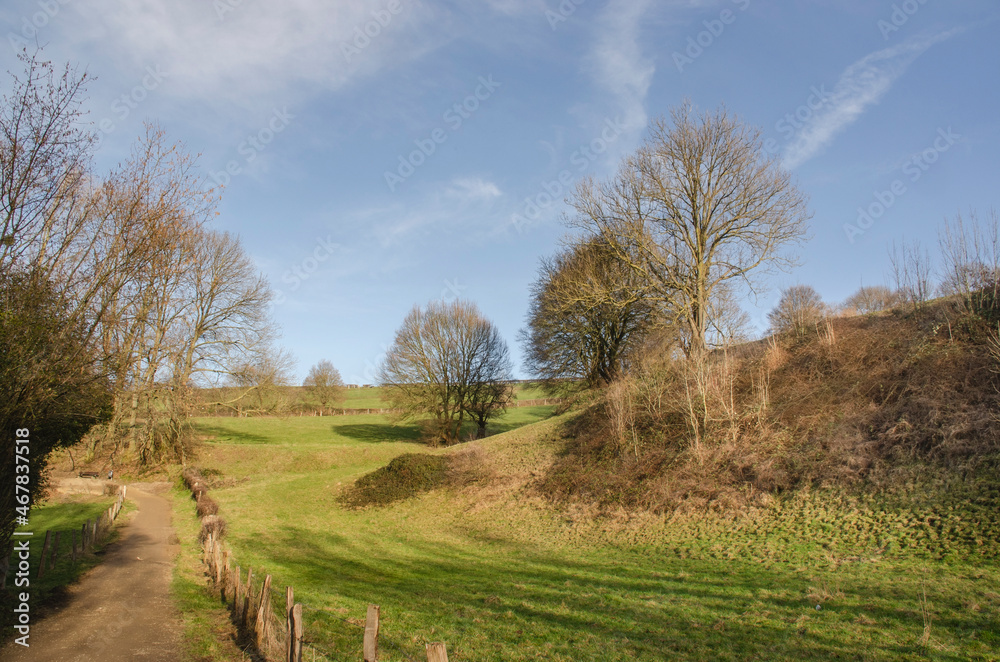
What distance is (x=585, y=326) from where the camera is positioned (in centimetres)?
3256

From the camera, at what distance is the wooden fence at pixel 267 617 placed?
5609mm

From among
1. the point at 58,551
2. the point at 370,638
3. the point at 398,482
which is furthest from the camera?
the point at 398,482

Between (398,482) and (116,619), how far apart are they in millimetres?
14784

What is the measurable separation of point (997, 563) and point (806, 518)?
3901mm

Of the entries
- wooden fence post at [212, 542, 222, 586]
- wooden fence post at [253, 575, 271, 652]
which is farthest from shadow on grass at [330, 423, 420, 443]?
wooden fence post at [253, 575, 271, 652]

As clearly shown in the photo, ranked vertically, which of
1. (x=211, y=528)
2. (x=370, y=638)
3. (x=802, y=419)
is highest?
(x=802, y=419)

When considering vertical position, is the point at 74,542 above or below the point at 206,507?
above

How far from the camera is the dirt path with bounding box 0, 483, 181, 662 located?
8023mm

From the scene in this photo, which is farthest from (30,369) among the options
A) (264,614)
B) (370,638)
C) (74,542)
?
(74,542)

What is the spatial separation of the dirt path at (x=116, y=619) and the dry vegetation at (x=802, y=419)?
12517mm

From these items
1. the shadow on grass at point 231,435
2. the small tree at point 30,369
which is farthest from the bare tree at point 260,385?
the small tree at point 30,369

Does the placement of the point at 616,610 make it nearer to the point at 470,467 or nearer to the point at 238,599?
the point at 238,599

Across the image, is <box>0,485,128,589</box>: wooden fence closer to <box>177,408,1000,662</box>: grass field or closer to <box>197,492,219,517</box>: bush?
<box>197,492,219,517</box>: bush

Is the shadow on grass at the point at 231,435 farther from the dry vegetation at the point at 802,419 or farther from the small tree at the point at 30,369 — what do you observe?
the small tree at the point at 30,369
